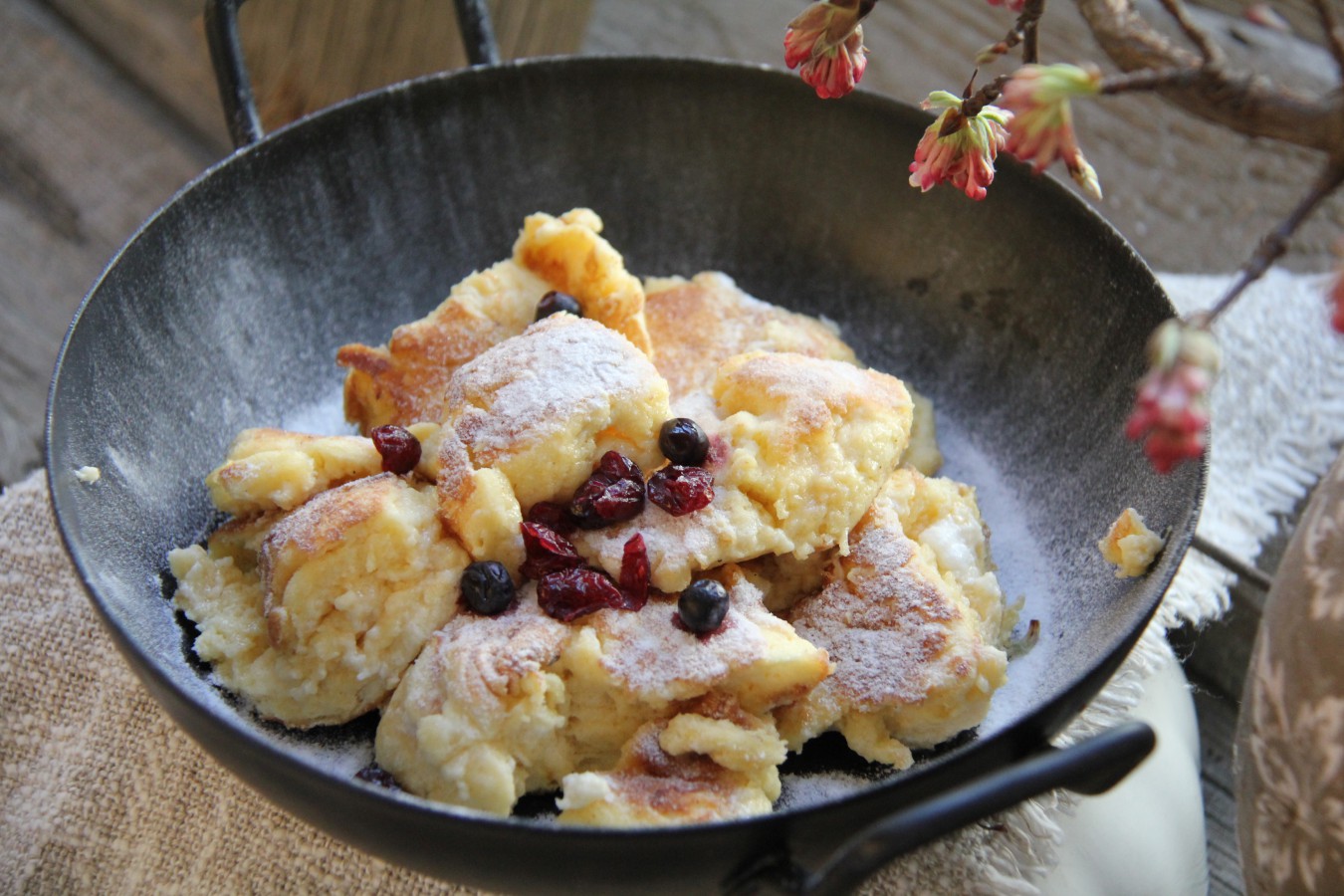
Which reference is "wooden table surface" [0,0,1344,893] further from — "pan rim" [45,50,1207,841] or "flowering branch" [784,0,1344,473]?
"flowering branch" [784,0,1344,473]

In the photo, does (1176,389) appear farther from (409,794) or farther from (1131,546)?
(409,794)

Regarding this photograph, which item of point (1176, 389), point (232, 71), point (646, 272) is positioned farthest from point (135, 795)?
point (1176, 389)

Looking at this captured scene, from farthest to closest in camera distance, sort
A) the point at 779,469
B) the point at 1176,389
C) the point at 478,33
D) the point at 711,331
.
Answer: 1. the point at 478,33
2. the point at 711,331
3. the point at 779,469
4. the point at 1176,389

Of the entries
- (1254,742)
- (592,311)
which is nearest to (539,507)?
(592,311)

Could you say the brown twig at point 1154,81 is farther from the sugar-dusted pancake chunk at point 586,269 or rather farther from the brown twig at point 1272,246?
the sugar-dusted pancake chunk at point 586,269

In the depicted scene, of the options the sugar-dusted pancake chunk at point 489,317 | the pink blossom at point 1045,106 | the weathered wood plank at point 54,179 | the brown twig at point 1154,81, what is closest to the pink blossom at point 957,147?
the pink blossom at point 1045,106
